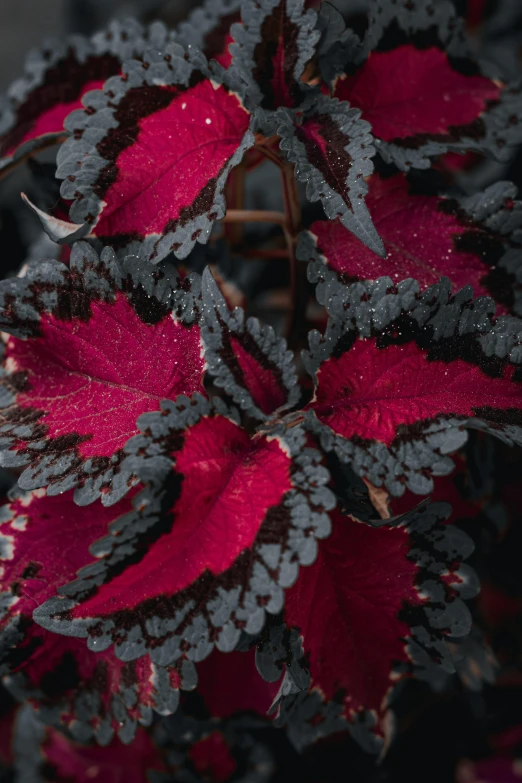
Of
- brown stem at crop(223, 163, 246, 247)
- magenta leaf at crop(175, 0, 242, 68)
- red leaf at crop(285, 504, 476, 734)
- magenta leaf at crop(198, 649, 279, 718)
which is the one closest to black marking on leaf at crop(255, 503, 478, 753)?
red leaf at crop(285, 504, 476, 734)

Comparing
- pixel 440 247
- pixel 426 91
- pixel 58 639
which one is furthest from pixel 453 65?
pixel 58 639

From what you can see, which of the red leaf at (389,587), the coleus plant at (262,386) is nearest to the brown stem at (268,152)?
the coleus plant at (262,386)

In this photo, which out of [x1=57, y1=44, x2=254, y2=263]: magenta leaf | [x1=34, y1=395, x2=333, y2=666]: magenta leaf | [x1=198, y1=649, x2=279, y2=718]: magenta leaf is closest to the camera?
[x1=34, y1=395, x2=333, y2=666]: magenta leaf

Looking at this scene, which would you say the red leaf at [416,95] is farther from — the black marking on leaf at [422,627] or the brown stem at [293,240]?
the black marking on leaf at [422,627]

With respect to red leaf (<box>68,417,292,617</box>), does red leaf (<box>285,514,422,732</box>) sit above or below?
below

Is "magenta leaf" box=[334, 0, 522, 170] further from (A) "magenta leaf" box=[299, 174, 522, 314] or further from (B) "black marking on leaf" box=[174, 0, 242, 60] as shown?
(B) "black marking on leaf" box=[174, 0, 242, 60]

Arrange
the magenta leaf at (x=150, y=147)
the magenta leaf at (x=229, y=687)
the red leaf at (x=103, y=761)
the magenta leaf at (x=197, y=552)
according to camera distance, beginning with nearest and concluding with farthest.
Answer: the magenta leaf at (x=197, y=552)
the magenta leaf at (x=150, y=147)
the magenta leaf at (x=229, y=687)
the red leaf at (x=103, y=761)
